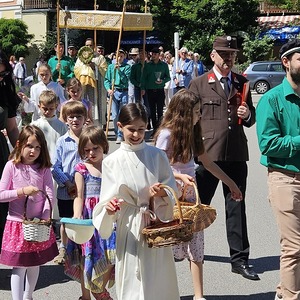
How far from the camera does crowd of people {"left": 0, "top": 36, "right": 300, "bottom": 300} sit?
4.40 m

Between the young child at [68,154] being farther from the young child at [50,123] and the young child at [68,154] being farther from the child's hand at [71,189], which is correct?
the young child at [50,123]

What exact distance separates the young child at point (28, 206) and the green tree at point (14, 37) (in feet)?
127

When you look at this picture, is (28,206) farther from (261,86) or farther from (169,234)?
(261,86)

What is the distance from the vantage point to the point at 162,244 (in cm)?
410

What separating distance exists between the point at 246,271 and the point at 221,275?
0.76 feet

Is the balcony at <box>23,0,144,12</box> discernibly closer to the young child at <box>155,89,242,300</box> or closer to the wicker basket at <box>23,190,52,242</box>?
the young child at <box>155,89,242,300</box>

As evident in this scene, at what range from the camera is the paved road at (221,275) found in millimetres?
5801

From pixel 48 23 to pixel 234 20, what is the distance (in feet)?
49.0

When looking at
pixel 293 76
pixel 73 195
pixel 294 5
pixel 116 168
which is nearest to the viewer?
pixel 116 168

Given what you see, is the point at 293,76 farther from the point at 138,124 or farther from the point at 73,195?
the point at 73,195

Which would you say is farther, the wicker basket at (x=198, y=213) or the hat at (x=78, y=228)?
the wicker basket at (x=198, y=213)

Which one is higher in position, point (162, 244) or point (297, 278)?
point (162, 244)

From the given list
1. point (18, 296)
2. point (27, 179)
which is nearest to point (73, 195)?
point (27, 179)

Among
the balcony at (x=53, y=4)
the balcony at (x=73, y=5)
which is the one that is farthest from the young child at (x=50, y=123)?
the balcony at (x=53, y=4)
